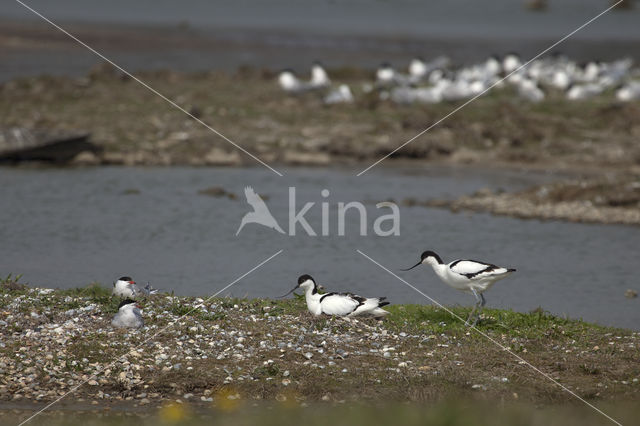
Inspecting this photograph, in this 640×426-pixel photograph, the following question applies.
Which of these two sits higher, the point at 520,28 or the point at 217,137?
the point at 520,28

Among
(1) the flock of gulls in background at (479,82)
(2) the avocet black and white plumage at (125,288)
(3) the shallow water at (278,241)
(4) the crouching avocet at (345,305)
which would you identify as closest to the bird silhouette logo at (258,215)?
(3) the shallow water at (278,241)

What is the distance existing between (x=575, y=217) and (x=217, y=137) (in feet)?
41.4

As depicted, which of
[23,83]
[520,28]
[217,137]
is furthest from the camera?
[520,28]

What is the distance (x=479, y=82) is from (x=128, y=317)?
93.9 feet

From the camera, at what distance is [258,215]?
24.2 meters

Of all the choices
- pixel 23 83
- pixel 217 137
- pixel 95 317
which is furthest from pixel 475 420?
pixel 23 83

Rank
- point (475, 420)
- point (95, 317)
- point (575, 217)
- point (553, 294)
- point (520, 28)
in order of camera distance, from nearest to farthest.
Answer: point (475, 420) → point (95, 317) → point (553, 294) → point (575, 217) → point (520, 28)

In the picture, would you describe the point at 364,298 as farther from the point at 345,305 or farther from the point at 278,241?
the point at 278,241

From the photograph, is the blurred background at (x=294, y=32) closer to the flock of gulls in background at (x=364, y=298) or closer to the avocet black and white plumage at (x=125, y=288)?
the avocet black and white plumage at (x=125, y=288)

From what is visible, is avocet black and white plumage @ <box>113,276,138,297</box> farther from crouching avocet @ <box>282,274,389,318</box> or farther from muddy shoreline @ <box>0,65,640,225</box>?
muddy shoreline @ <box>0,65,640,225</box>

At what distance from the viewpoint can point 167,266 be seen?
750 inches

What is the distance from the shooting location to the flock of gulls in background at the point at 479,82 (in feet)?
121

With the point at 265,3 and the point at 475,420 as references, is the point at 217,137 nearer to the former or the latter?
the point at 475,420

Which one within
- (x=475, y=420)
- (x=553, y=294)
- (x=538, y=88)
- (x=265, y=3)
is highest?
(x=265, y=3)
